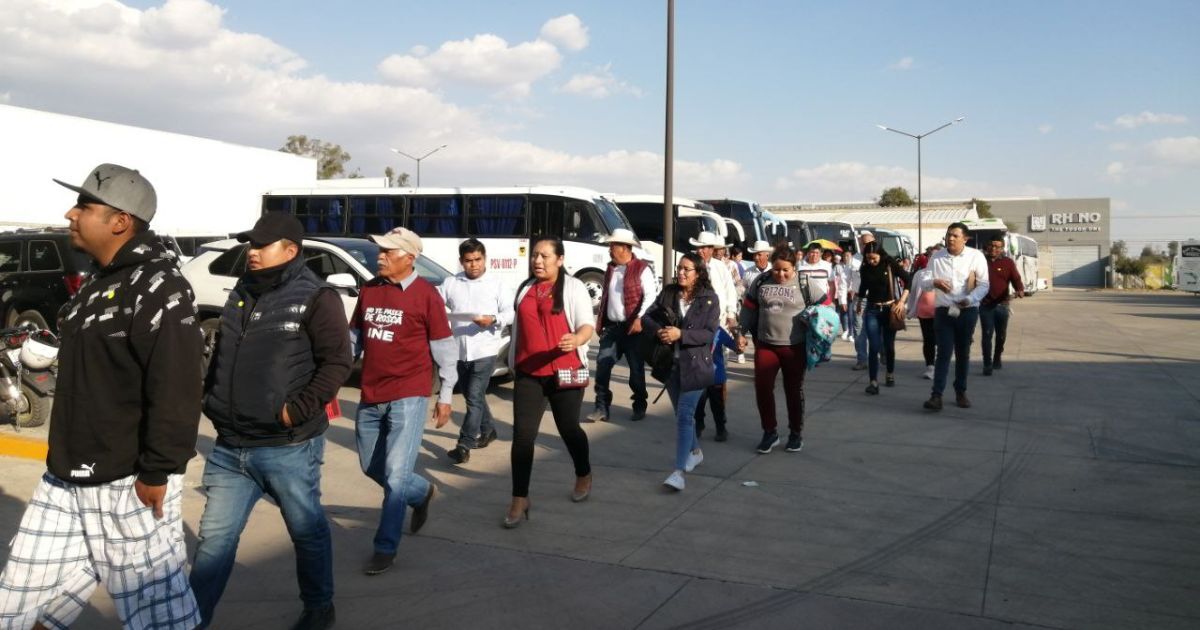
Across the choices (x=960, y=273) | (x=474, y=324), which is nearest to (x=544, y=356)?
(x=474, y=324)

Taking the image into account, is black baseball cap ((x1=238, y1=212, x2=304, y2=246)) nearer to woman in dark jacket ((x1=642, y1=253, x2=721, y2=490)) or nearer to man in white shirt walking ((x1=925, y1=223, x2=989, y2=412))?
woman in dark jacket ((x1=642, y1=253, x2=721, y2=490))

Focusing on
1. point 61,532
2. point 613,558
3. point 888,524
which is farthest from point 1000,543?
point 61,532

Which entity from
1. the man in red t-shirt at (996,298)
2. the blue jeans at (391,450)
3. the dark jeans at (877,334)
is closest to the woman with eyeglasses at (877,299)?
the dark jeans at (877,334)

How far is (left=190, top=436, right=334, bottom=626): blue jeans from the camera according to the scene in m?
3.60

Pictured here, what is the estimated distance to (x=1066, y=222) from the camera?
82.6m

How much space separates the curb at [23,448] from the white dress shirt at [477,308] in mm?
3514

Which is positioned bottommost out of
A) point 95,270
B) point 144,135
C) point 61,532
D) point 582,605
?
point 582,605

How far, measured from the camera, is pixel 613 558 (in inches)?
200

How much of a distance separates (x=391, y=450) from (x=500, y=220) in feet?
48.1

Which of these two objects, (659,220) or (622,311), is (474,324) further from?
(659,220)

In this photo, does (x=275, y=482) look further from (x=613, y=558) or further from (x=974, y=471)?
(x=974, y=471)

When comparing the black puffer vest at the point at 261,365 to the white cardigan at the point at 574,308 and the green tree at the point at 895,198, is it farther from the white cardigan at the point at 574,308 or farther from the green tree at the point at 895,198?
the green tree at the point at 895,198

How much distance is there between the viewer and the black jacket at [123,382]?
2922 millimetres

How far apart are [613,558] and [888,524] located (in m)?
1.79
